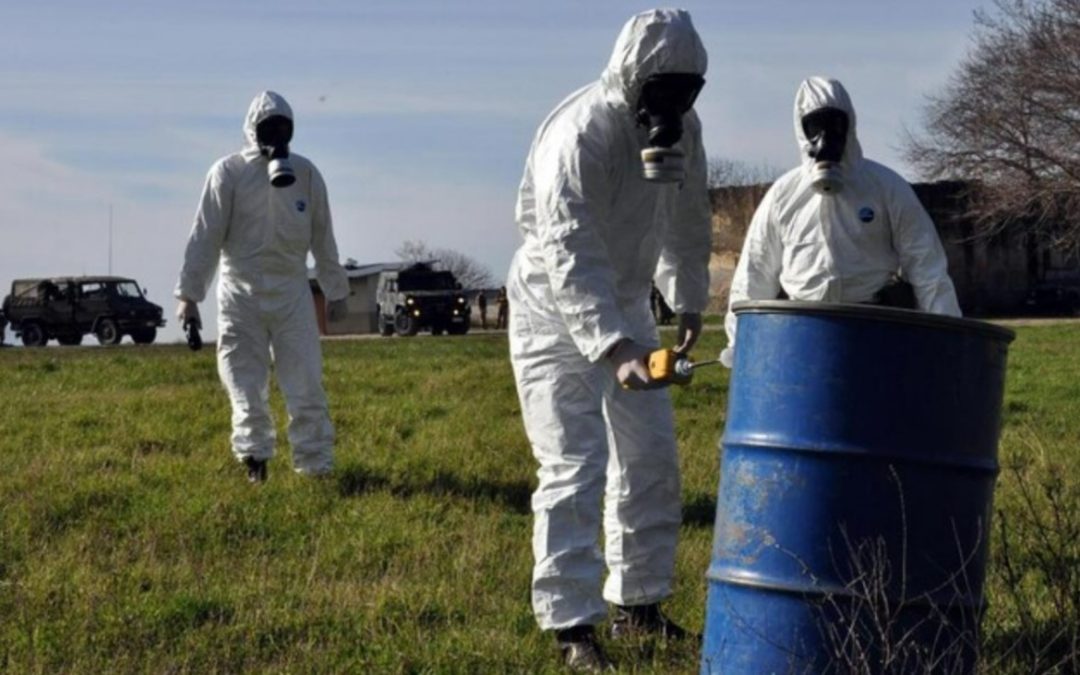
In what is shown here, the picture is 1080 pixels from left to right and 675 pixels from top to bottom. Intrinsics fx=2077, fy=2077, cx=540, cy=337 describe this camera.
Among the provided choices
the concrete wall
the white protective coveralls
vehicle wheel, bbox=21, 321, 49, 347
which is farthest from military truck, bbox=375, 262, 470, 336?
the white protective coveralls

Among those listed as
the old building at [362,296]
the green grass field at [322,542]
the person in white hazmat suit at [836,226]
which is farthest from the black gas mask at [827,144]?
the old building at [362,296]

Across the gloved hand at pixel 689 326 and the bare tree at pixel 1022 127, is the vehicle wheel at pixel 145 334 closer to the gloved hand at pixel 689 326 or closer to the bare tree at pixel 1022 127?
the bare tree at pixel 1022 127

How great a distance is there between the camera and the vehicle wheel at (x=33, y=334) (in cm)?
5072

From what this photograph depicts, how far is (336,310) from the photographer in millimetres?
10492

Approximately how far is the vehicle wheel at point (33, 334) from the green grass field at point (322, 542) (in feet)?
122

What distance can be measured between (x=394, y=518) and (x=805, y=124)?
7.72 feet

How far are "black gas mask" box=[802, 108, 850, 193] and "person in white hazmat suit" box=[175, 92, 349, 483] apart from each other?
259 centimetres

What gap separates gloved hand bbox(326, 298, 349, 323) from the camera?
1038cm

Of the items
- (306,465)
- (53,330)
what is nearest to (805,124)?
(306,465)

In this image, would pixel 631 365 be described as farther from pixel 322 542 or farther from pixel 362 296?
pixel 362 296

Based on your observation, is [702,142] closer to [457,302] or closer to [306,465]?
[306,465]

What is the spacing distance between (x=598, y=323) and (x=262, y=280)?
4663mm

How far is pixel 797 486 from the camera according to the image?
190 inches

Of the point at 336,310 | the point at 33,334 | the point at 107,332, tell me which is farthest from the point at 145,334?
the point at 336,310
